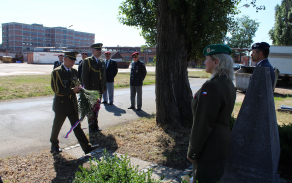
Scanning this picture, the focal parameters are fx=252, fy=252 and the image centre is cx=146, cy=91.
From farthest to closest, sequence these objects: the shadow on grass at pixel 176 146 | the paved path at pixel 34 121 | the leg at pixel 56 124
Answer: the paved path at pixel 34 121 < the leg at pixel 56 124 < the shadow on grass at pixel 176 146

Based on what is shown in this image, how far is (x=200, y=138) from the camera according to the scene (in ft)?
7.57

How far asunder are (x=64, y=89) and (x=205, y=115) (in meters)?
3.13

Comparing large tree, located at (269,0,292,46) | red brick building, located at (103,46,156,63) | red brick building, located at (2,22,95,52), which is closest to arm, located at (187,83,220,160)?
large tree, located at (269,0,292,46)

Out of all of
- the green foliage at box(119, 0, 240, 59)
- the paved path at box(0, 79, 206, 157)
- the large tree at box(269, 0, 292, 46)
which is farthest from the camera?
the large tree at box(269, 0, 292, 46)

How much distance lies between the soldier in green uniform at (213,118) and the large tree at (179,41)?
399 cm

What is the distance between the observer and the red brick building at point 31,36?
4973 inches

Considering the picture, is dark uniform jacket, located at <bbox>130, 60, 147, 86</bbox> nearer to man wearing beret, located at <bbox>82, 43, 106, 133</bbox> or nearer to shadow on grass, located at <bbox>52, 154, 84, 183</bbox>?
man wearing beret, located at <bbox>82, 43, 106, 133</bbox>

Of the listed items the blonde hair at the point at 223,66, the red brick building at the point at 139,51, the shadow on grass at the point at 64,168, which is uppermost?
the red brick building at the point at 139,51

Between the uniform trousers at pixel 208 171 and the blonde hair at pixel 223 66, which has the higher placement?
the blonde hair at pixel 223 66

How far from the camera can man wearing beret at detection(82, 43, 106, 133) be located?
6.44 m

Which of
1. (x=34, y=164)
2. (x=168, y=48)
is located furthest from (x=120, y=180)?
(x=168, y=48)

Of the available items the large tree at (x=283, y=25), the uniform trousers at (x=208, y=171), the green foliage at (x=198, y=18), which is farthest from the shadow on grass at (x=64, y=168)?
the large tree at (x=283, y=25)

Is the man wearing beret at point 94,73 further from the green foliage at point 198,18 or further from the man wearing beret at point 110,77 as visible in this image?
the man wearing beret at point 110,77

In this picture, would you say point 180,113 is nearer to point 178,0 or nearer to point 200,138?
point 178,0
